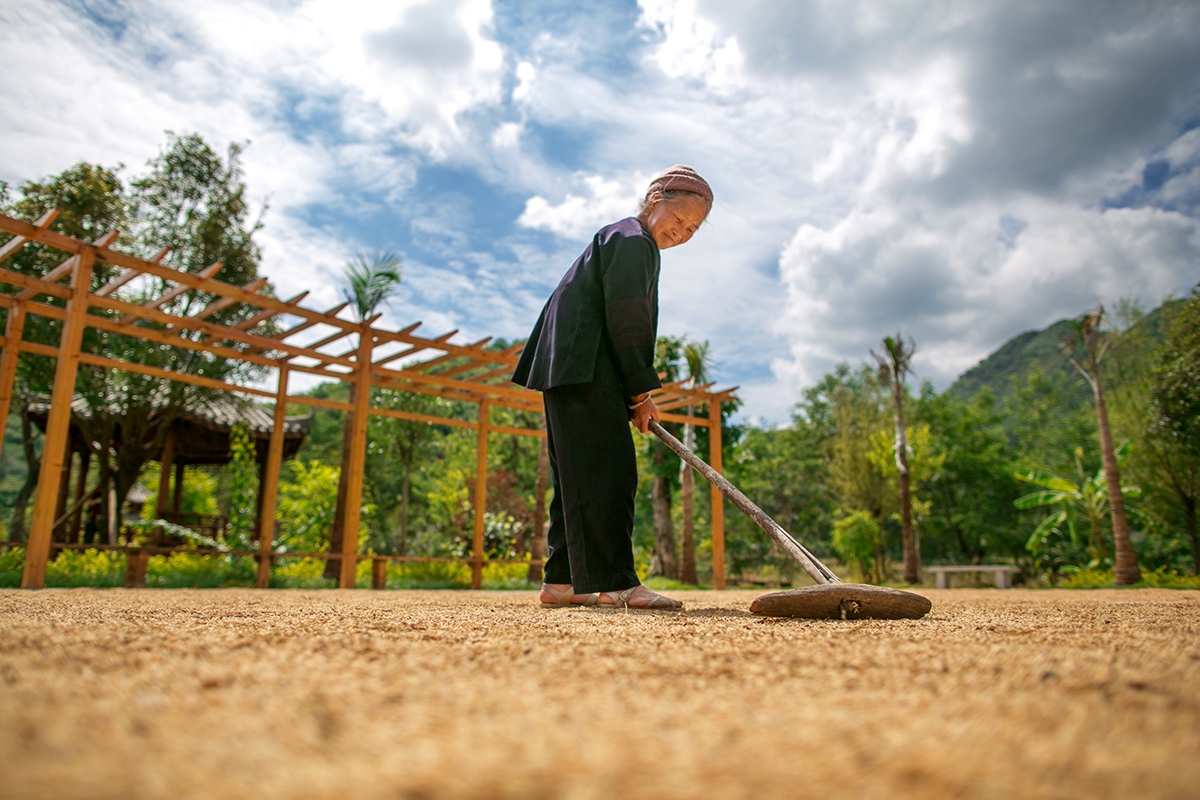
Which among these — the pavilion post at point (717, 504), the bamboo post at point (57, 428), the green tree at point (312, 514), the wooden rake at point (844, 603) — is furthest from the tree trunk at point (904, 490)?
the bamboo post at point (57, 428)

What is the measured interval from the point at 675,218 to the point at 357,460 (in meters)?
4.56

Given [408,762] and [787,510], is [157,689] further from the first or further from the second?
[787,510]

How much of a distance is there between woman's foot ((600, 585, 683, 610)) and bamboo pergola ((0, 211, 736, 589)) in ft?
12.7

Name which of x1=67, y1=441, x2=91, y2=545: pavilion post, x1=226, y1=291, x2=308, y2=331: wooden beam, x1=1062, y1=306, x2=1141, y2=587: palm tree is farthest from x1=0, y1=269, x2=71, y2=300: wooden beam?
x1=1062, y1=306, x2=1141, y2=587: palm tree

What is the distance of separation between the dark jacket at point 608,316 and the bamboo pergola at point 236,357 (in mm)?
3421

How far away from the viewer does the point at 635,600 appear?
2416 mm

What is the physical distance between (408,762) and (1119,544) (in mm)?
14676

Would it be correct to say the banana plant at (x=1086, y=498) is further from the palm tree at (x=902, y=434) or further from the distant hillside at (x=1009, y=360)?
the distant hillside at (x=1009, y=360)

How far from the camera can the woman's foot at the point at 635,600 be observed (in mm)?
2398

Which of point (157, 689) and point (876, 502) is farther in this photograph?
point (876, 502)

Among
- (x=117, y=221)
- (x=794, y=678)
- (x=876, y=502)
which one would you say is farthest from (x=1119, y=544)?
(x=117, y=221)

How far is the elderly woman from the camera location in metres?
2.48

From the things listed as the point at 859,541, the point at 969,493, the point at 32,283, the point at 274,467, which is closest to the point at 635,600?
the point at 32,283

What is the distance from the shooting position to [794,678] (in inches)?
35.0
